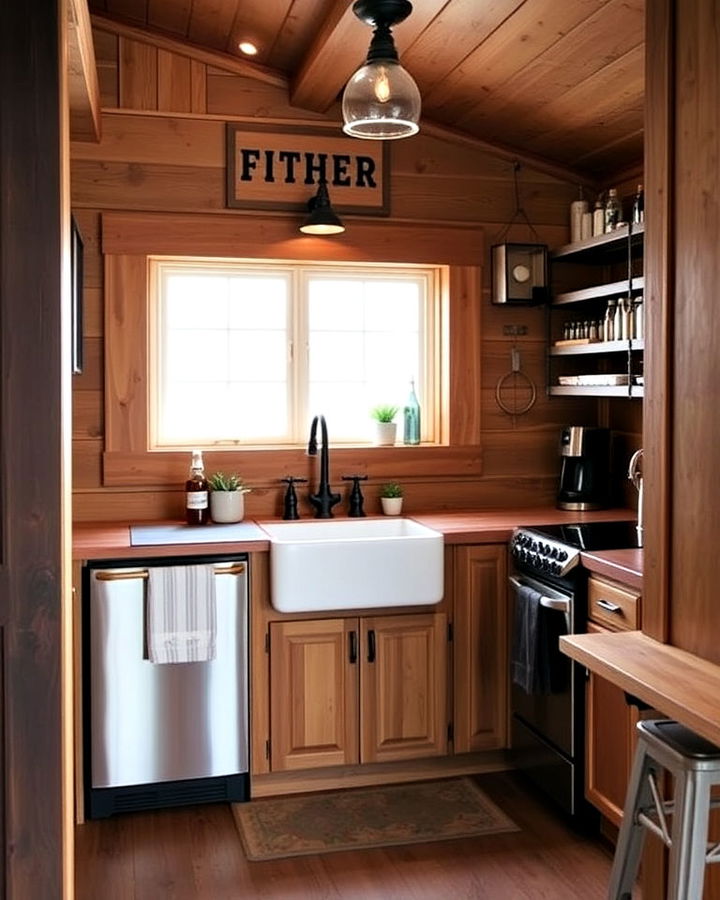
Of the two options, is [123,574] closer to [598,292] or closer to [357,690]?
[357,690]

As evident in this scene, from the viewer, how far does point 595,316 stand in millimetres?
4230

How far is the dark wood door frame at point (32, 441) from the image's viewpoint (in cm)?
211

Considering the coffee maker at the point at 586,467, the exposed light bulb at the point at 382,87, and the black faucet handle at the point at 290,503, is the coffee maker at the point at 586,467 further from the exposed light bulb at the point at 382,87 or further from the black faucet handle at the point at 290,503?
the exposed light bulb at the point at 382,87

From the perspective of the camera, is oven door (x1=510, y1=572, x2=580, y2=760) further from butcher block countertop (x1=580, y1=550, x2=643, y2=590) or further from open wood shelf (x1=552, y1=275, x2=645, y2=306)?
open wood shelf (x1=552, y1=275, x2=645, y2=306)

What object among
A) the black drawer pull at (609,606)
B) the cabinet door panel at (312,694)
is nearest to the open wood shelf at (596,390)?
the black drawer pull at (609,606)

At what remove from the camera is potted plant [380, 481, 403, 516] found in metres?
4.00

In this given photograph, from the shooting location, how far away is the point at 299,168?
395 cm

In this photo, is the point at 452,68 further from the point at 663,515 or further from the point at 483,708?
the point at 483,708

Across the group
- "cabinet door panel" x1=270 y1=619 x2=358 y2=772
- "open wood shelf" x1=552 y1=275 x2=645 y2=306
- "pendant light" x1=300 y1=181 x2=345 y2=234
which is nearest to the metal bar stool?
"cabinet door panel" x1=270 y1=619 x2=358 y2=772

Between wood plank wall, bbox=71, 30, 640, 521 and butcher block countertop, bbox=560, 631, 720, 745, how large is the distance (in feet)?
6.32

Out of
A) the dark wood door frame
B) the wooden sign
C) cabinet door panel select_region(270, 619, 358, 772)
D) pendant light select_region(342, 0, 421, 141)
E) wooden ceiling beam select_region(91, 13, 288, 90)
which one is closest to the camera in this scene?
the dark wood door frame

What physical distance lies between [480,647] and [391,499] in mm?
708

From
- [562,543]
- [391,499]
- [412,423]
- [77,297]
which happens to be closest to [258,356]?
[412,423]

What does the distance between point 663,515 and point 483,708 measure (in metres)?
1.63
